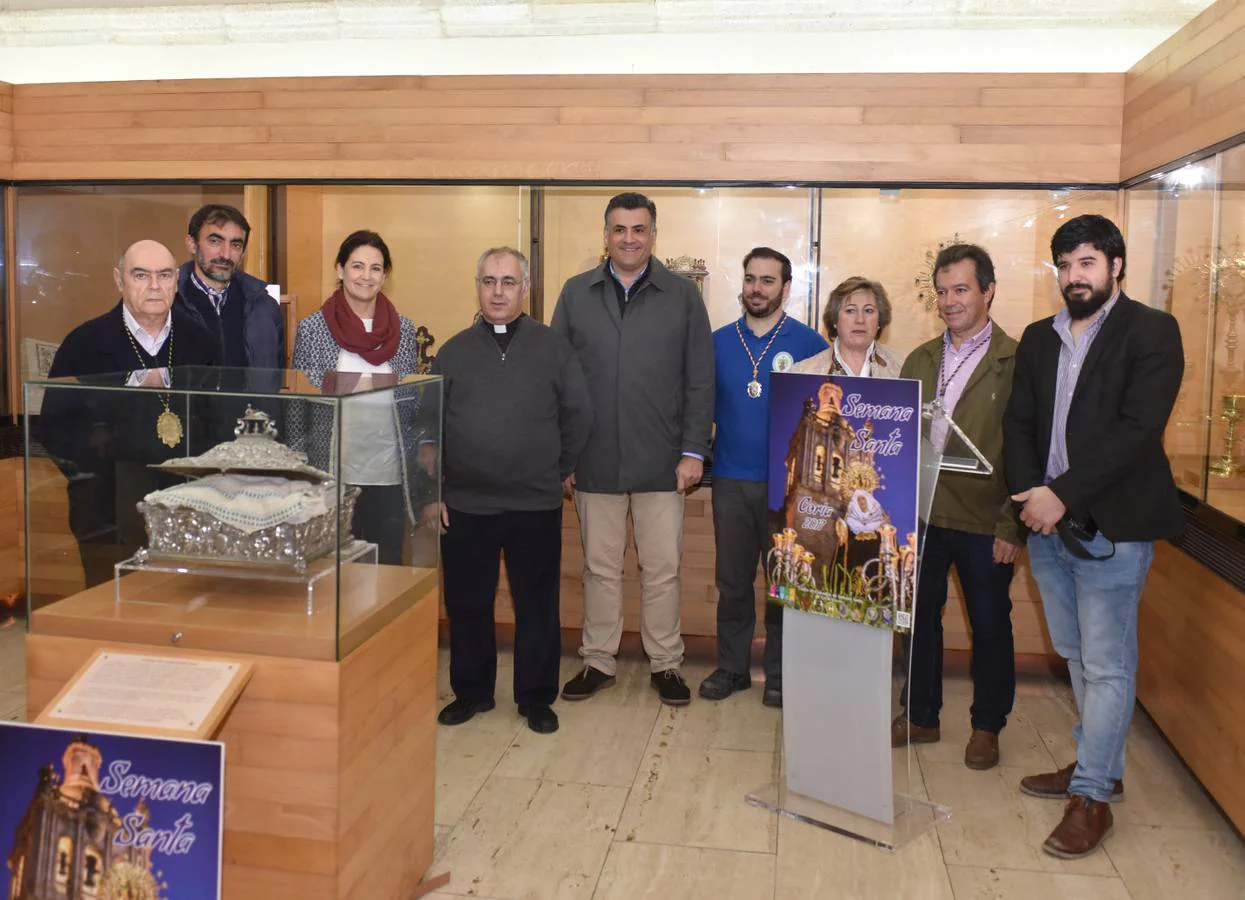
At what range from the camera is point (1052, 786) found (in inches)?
135

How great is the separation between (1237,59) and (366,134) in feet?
11.1

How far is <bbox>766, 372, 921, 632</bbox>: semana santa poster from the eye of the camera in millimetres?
2930

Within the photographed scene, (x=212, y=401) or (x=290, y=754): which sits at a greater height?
(x=212, y=401)

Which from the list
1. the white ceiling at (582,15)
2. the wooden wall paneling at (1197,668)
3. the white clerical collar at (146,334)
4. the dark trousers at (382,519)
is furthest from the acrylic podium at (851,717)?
the white ceiling at (582,15)

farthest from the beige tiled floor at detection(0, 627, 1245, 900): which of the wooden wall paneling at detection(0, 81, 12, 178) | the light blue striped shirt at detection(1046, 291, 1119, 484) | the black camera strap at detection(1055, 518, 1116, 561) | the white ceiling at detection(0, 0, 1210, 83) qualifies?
the white ceiling at detection(0, 0, 1210, 83)

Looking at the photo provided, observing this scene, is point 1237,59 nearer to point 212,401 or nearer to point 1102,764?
point 1102,764

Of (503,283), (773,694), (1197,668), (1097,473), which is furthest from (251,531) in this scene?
(1197,668)

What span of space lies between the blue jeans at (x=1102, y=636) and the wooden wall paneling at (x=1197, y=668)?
31cm

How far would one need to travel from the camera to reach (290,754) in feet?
7.22

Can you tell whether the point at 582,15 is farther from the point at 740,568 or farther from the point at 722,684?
the point at 722,684

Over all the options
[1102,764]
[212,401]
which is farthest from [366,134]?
[1102,764]

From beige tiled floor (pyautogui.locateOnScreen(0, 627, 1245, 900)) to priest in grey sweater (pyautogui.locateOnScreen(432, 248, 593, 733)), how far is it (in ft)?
0.66

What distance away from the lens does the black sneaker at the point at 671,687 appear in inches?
165

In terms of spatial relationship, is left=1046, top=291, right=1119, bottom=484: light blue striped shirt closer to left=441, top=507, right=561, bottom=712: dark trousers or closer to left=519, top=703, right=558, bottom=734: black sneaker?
left=441, top=507, right=561, bottom=712: dark trousers
